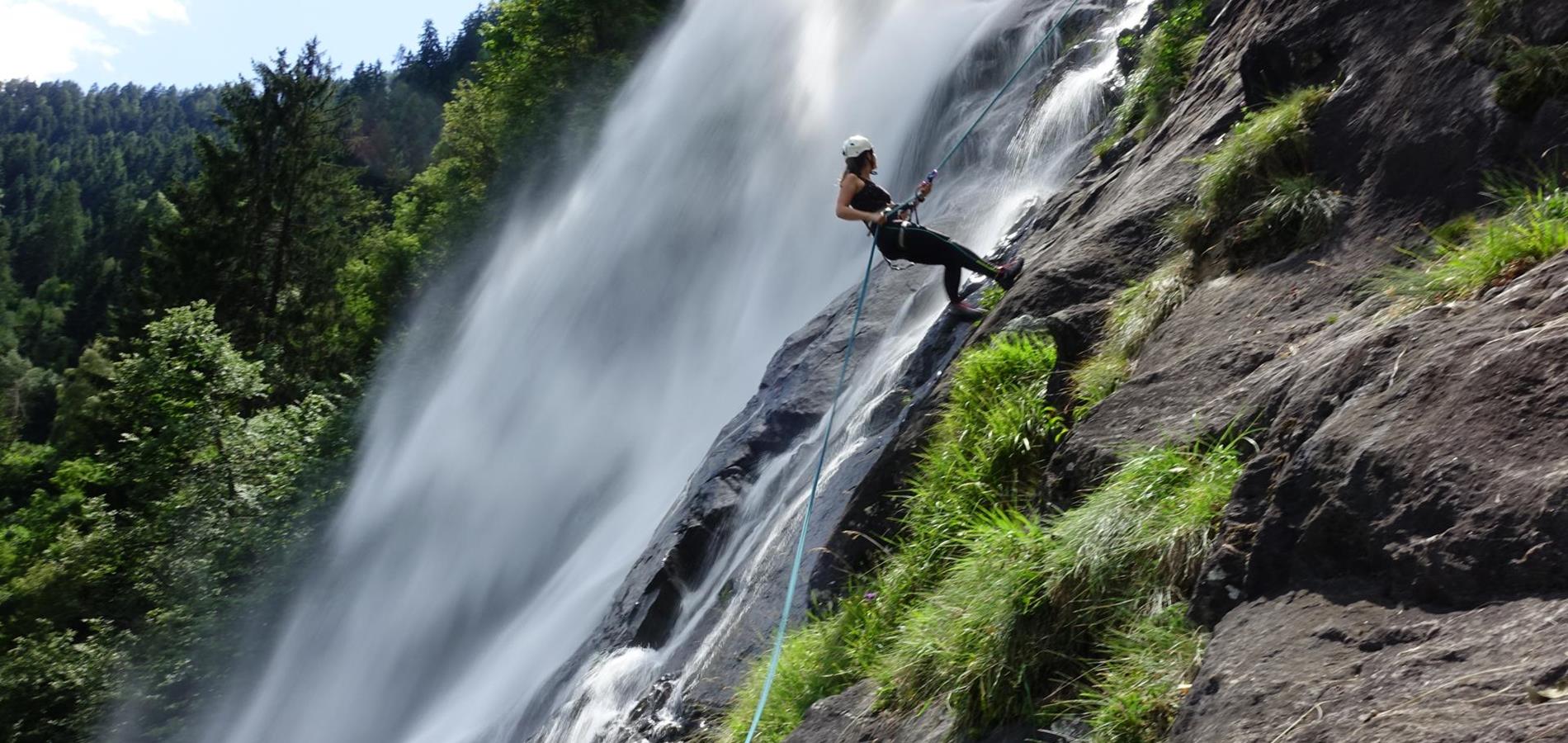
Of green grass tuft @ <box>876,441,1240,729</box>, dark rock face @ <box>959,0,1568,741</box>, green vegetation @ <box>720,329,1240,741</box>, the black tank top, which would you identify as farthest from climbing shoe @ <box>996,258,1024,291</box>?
green grass tuft @ <box>876,441,1240,729</box>

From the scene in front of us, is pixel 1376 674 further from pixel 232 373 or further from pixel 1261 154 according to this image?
pixel 232 373

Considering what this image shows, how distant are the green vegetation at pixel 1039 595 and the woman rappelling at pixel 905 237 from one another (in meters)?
2.79

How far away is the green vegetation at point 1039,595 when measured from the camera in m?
5.00

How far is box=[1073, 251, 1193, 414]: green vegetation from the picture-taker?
7.27m

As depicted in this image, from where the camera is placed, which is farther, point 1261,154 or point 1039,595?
point 1261,154

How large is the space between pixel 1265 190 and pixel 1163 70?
4131 millimetres

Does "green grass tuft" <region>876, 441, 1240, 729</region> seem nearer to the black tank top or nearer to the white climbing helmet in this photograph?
the white climbing helmet

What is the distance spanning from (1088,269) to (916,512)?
2.09m

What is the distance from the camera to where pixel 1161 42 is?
11641mm

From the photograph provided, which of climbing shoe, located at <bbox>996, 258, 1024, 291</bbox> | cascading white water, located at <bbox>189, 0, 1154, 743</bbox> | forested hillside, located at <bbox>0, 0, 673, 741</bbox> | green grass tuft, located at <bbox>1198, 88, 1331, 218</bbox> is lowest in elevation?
green grass tuft, located at <bbox>1198, 88, 1331, 218</bbox>

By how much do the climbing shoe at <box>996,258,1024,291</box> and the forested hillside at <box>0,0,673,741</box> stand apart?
22529mm

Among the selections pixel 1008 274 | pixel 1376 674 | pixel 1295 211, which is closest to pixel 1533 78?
pixel 1295 211

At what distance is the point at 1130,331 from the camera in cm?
751

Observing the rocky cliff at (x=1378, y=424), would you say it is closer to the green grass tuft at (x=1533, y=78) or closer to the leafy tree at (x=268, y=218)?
the green grass tuft at (x=1533, y=78)
